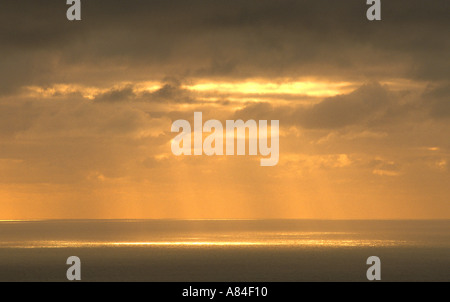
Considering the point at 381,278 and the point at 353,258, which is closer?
the point at 381,278

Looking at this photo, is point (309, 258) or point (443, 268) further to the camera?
point (309, 258)

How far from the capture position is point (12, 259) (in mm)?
158000

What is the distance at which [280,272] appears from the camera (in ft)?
399
